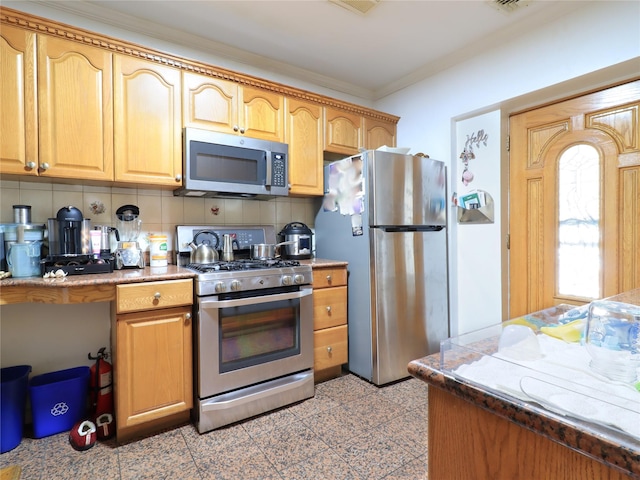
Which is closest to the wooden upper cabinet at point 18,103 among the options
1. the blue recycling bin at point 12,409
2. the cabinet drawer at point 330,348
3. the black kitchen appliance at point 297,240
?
the blue recycling bin at point 12,409

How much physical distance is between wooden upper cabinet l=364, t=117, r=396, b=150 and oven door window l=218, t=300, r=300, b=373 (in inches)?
64.1

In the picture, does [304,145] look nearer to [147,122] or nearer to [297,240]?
[297,240]

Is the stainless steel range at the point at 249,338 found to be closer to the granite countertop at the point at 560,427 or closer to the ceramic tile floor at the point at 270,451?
the ceramic tile floor at the point at 270,451

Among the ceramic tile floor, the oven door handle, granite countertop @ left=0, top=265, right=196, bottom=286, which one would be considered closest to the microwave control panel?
the oven door handle

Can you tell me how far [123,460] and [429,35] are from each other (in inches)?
125

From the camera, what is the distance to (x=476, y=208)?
256 centimetres

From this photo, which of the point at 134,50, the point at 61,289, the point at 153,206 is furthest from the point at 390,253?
the point at 134,50

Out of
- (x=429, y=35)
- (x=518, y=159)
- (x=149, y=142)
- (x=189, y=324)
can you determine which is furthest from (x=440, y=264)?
(x=149, y=142)

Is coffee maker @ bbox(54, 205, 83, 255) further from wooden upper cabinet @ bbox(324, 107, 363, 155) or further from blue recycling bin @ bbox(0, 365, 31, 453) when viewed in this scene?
wooden upper cabinet @ bbox(324, 107, 363, 155)

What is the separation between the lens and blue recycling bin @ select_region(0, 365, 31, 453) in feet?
5.42

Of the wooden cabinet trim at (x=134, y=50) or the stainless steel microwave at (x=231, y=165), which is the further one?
the stainless steel microwave at (x=231, y=165)

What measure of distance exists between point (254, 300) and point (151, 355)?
60 cm

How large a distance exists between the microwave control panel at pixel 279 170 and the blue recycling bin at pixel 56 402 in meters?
1.69

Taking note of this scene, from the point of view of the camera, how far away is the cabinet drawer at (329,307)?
2.35m
